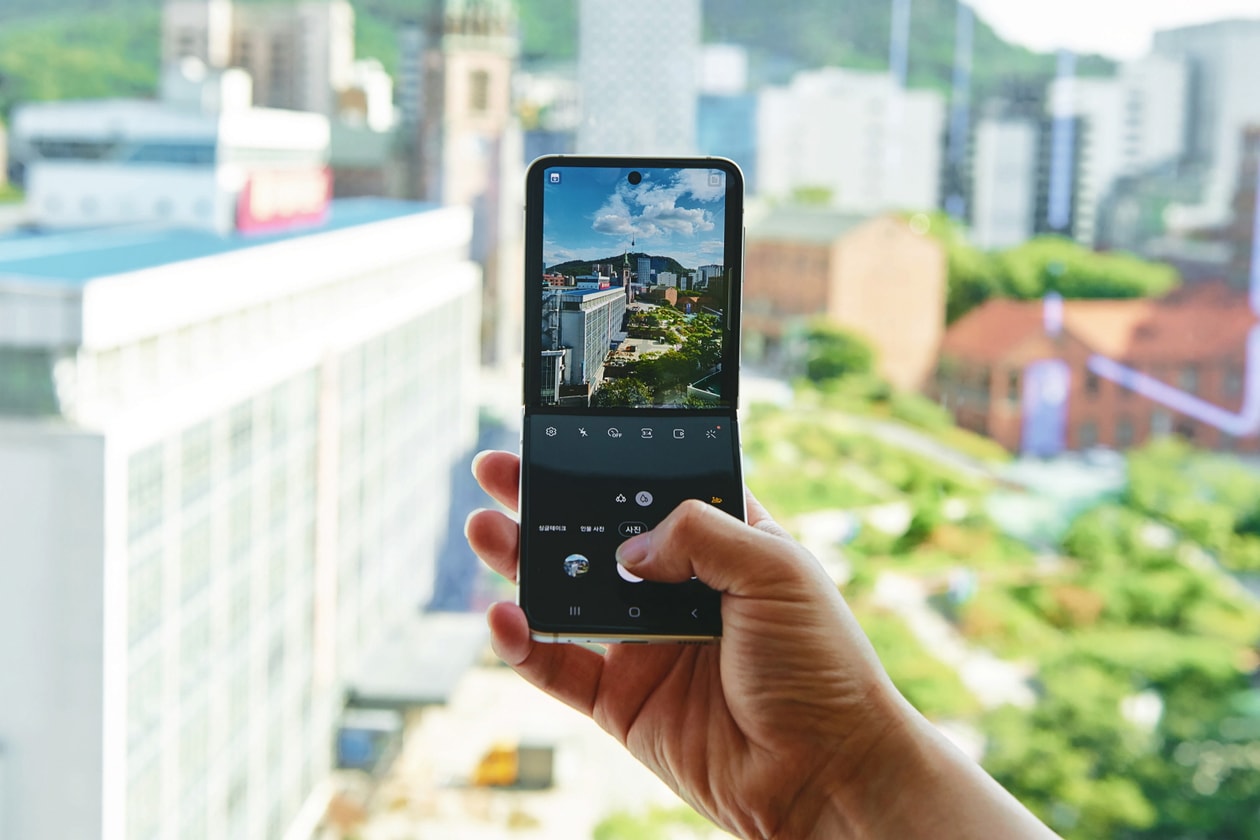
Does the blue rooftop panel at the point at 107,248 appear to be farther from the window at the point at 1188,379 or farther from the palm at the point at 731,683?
the window at the point at 1188,379

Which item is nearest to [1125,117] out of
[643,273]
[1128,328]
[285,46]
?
[1128,328]

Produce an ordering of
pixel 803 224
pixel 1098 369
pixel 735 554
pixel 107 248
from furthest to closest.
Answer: pixel 1098 369 < pixel 803 224 < pixel 107 248 < pixel 735 554

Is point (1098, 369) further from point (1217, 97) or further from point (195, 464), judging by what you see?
point (195, 464)

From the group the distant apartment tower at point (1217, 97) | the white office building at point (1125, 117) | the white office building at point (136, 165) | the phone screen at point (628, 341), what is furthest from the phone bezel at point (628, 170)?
the distant apartment tower at point (1217, 97)

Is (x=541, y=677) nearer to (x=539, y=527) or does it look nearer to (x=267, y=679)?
(x=539, y=527)

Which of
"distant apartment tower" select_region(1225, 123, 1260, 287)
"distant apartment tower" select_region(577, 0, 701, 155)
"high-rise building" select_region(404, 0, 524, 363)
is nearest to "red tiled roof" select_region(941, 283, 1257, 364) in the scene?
"distant apartment tower" select_region(1225, 123, 1260, 287)

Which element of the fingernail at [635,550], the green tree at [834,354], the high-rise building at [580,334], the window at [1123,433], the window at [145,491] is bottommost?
the window at [1123,433]

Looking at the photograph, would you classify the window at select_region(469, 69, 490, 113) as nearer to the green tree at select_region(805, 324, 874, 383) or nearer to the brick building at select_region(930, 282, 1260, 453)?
the green tree at select_region(805, 324, 874, 383)
